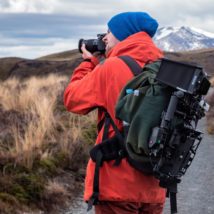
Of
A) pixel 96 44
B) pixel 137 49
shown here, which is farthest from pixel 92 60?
pixel 137 49

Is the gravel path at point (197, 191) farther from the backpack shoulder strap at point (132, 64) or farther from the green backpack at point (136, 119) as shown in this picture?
the backpack shoulder strap at point (132, 64)

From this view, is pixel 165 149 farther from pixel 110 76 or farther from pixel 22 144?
pixel 22 144

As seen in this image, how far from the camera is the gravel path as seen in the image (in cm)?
474

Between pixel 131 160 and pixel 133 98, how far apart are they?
1.28ft

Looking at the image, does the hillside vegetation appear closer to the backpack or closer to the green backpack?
the green backpack

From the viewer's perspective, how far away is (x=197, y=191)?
17.9 ft

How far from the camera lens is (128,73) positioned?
212 centimetres

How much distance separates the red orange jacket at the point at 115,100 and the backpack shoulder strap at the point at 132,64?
0.02 m

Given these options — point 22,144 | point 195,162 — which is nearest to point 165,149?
point 22,144

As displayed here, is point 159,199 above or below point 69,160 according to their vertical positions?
above

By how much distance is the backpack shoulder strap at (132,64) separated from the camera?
83.0 inches

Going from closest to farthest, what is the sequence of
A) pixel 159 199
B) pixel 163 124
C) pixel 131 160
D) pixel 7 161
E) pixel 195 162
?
pixel 163 124, pixel 131 160, pixel 159 199, pixel 7 161, pixel 195 162

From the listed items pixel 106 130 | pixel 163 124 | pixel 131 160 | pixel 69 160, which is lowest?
pixel 69 160

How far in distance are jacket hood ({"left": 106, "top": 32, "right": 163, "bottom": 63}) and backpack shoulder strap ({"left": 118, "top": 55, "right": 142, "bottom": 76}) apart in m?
0.07
